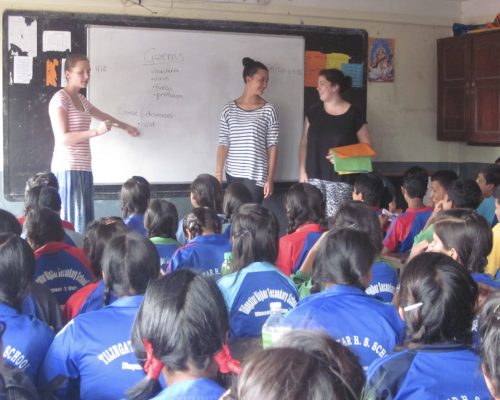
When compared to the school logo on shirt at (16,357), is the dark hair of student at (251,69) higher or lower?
higher

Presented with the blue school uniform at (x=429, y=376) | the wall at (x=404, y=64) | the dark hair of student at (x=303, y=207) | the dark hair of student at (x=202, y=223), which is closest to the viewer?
the blue school uniform at (x=429, y=376)

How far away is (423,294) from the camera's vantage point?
1.67 metres

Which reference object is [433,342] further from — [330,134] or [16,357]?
[330,134]

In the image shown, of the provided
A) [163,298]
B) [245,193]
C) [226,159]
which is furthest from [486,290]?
[226,159]

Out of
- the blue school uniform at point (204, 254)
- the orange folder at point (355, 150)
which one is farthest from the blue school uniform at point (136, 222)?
the orange folder at point (355, 150)

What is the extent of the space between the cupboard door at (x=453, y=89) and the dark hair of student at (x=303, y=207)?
320cm

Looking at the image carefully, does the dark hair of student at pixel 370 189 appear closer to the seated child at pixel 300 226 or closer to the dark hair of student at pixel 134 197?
the seated child at pixel 300 226

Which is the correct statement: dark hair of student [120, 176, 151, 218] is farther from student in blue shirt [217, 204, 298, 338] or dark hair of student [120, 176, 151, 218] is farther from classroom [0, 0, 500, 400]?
student in blue shirt [217, 204, 298, 338]

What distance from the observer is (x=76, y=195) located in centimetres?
456

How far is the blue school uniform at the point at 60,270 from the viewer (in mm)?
2746

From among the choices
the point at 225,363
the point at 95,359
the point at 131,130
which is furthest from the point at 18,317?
the point at 131,130

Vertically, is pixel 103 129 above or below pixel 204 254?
above

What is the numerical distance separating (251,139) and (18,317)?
352 centimetres

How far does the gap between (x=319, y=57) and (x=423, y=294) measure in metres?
4.56
